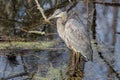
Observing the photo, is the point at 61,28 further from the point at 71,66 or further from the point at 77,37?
the point at 71,66

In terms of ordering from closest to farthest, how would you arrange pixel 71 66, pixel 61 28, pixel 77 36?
pixel 77 36, pixel 71 66, pixel 61 28

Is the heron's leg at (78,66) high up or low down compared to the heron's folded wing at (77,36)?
down

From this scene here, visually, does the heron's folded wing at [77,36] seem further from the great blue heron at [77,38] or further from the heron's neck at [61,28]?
the heron's neck at [61,28]

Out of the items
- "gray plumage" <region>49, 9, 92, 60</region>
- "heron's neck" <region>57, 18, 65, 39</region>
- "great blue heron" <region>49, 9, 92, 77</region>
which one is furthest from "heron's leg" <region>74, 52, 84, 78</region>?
"heron's neck" <region>57, 18, 65, 39</region>

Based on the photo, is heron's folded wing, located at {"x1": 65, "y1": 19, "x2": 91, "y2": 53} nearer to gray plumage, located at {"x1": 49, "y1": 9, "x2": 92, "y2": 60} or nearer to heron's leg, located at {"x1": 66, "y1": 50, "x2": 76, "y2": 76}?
gray plumage, located at {"x1": 49, "y1": 9, "x2": 92, "y2": 60}

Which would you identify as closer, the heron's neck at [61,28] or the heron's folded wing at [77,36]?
the heron's folded wing at [77,36]

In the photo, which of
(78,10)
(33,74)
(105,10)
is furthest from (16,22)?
(33,74)

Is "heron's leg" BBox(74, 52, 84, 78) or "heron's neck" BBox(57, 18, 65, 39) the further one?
"heron's neck" BBox(57, 18, 65, 39)

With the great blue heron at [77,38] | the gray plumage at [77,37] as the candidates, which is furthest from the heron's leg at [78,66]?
the gray plumage at [77,37]

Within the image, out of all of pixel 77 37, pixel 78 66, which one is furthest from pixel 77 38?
pixel 78 66

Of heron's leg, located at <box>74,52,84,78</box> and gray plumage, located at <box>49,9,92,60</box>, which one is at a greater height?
gray plumage, located at <box>49,9,92,60</box>

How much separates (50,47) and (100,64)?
97 centimetres

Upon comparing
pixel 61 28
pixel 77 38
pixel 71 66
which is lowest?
pixel 71 66

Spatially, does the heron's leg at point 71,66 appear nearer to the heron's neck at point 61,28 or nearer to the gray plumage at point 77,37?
the gray plumage at point 77,37
